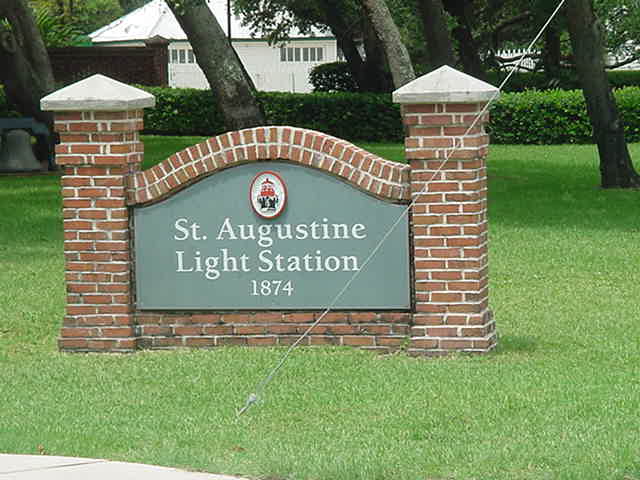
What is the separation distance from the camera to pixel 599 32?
21.1m

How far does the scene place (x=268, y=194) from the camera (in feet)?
32.0

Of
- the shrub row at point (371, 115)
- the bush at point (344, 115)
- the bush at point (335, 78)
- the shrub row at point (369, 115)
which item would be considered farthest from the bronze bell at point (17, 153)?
the bush at point (335, 78)

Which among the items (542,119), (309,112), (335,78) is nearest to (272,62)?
(335,78)

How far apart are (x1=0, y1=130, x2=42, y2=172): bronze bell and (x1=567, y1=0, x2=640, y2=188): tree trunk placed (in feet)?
32.8

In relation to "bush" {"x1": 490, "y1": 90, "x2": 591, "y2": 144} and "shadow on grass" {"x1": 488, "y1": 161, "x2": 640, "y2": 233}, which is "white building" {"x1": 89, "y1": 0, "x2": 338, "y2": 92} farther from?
"shadow on grass" {"x1": 488, "y1": 161, "x2": 640, "y2": 233}

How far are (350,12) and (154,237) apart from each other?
87.4ft

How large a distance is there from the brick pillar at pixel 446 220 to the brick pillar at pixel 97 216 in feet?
6.88

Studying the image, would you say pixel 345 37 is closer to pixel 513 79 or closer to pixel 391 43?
pixel 513 79

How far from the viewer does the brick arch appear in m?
9.63

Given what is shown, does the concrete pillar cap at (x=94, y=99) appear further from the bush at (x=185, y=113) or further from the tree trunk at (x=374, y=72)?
the tree trunk at (x=374, y=72)

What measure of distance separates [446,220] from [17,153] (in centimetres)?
1651

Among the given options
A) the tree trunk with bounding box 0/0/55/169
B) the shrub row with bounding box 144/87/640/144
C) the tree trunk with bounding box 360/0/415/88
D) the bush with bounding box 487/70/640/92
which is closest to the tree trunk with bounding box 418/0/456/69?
the tree trunk with bounding box 360/0/415/88

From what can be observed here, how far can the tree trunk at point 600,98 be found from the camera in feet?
68.4

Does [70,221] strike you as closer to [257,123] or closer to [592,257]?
[592,257]
